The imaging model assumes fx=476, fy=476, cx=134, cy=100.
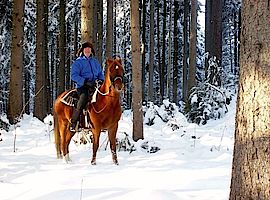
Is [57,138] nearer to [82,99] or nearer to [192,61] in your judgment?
[82,99]

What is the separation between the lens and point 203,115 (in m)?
17.4

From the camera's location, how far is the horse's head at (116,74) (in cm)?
881

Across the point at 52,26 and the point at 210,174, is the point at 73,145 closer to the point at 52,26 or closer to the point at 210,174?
the point at 210,174

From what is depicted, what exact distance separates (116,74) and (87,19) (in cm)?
332

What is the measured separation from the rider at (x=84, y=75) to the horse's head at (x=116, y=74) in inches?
29.6

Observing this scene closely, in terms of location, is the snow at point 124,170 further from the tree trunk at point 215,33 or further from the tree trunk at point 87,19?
the tree trunk at point 215,33

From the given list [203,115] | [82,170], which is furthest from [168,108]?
[82,170]

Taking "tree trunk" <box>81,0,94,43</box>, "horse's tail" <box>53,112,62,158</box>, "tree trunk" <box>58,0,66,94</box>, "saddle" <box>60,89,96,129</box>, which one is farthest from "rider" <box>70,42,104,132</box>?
"tree trunk" <box>58,0,66,94</box>

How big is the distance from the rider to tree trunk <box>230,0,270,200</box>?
17.8 ft

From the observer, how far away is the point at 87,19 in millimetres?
11711

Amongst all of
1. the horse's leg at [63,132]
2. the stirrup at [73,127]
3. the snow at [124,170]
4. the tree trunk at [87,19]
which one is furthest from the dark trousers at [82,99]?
the tree trunk at [87,19]

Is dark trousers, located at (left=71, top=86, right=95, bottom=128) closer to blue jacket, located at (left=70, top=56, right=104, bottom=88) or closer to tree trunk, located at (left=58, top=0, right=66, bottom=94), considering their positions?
blue jacket, located at (left=70, top=56, right=104, bottom=88)

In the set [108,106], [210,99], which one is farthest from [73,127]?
[210,99]

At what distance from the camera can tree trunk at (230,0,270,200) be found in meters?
4.25
